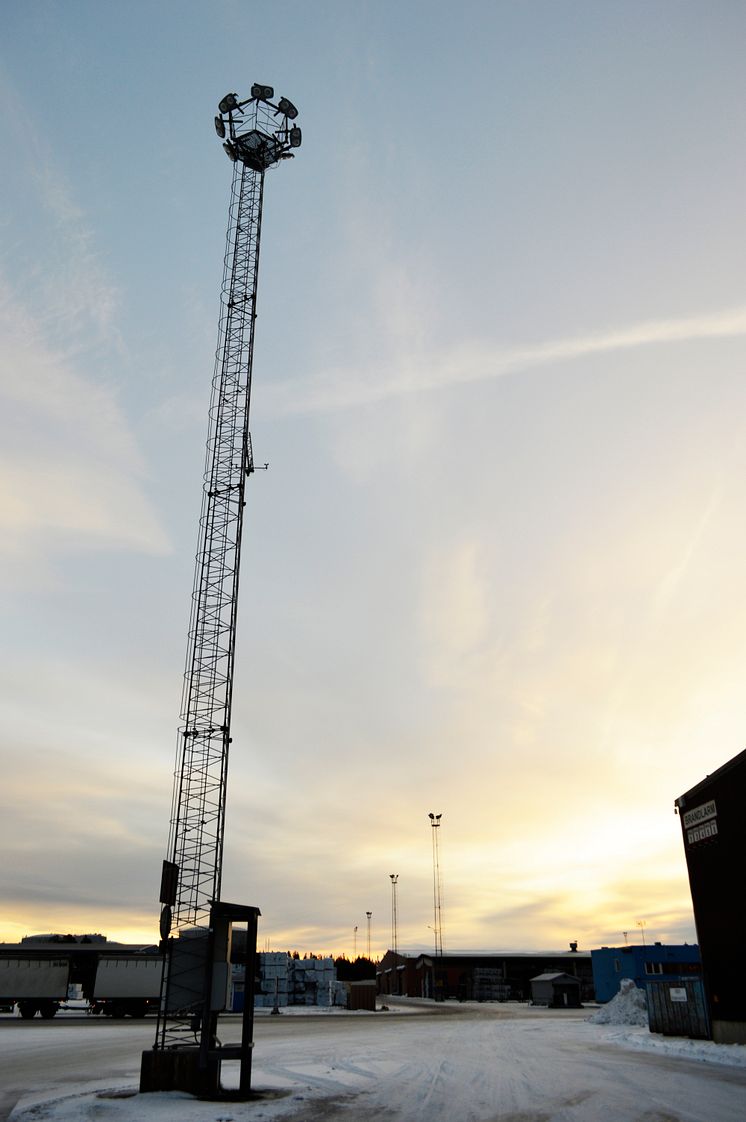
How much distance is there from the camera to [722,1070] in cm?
2514

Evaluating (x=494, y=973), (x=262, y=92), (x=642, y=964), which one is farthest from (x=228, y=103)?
(x=494, y=973)

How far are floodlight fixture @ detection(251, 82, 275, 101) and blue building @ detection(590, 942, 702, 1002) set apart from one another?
213 ft

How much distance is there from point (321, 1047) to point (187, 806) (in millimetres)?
12282

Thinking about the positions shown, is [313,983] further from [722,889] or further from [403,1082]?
[403,1082]

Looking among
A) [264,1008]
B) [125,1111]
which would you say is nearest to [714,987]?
[125,1111]

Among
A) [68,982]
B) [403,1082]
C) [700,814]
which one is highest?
[700,814]

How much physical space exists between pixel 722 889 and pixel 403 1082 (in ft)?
51.3

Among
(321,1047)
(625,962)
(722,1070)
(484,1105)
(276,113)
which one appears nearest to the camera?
(484,1105)

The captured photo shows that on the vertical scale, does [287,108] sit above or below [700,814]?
above

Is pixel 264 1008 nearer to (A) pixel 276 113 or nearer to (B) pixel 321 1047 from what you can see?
(B) pixel 321 1047

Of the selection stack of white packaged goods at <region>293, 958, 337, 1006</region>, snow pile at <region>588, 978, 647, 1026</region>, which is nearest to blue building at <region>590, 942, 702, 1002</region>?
snow pile at <region>588, 978, 647, 1026</region>

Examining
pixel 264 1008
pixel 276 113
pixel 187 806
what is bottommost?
pixel 264 1008

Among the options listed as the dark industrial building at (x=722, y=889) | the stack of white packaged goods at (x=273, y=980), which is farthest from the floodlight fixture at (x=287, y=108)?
the stack of white packaged goods at (x=273, y=980)

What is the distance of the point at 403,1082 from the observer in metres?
23.1
